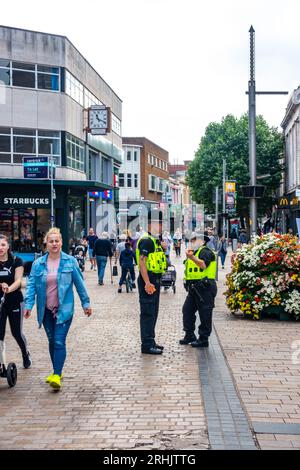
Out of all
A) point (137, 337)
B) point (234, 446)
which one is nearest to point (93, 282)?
point (137, 337)

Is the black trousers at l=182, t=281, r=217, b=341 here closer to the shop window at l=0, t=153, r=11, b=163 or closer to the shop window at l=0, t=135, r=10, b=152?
the shop window at l=0, t=153, r=11, b=163

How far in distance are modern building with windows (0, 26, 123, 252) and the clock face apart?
119cm

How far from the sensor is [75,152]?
3456 cm

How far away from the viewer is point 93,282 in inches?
810

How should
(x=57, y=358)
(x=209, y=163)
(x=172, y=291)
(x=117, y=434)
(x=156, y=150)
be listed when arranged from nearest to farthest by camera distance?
(x=117, y=434) < (x=57, y=358) < (x=172, y=291) < (x=209, y=163) < (x=156, y=150)

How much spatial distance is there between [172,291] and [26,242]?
647 inches

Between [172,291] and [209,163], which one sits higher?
[209,163]

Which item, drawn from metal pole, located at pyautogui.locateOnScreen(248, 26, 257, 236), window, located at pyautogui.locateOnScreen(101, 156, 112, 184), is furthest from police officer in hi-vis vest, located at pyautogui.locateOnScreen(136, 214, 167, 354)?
window, located at pyautogui.locateOnScreen(101, 156, 112, 184)

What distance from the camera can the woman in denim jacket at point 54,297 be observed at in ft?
22.2

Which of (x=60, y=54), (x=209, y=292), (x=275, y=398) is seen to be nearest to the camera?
(x=275, y=398)

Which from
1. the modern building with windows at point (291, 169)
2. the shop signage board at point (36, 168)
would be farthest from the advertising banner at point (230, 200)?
the shop signage board at point (36, 168)

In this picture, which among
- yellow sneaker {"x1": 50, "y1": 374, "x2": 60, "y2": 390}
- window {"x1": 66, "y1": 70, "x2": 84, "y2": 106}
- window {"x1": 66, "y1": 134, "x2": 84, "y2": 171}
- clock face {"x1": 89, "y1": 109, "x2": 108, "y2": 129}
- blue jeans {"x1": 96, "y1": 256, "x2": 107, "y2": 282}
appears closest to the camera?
yellow sneaker {"x1": 50, "y1": 374, "x2": 60, "y2": 390}

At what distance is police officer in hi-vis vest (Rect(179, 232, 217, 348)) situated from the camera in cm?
892
